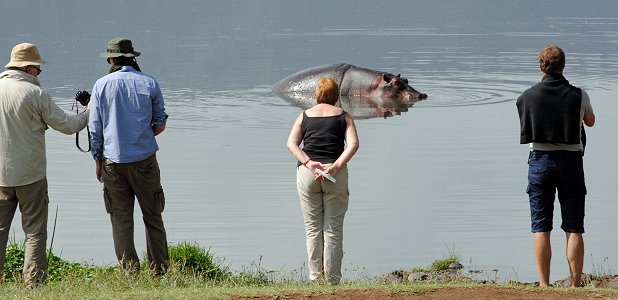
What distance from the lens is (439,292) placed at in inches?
366

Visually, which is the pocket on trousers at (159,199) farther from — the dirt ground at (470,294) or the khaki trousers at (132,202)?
the dirt ground at (470,294)

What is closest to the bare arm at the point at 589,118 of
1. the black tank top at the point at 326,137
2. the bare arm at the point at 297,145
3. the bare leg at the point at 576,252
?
the bare leg at the point at 576,252

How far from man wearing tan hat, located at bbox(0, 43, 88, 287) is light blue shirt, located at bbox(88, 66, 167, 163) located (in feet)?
1.16

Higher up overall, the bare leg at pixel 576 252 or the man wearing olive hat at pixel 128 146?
the man wearing olive hat at pixel 128 146

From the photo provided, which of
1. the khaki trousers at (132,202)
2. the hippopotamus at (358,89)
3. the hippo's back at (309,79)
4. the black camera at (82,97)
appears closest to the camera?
the khaki trousers at (132,202)

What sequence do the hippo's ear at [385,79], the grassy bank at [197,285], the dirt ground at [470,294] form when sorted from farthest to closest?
the hippo's ear at [385,79], the grassy bank at [197,285], the dirt ground at [470,294]

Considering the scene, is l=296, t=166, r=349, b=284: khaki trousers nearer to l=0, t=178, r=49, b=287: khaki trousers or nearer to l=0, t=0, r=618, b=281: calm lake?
l=0, t=0, r=618, b=281: calm lake

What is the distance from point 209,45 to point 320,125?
33.0m

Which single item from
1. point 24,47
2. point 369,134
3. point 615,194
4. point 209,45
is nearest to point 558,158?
point 24,47

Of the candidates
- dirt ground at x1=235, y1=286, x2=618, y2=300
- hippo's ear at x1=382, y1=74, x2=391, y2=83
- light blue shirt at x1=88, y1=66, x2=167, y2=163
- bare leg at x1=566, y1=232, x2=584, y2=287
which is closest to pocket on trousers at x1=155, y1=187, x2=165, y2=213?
light blue shirt at x1=88, y1=66, x2=167, y2=163

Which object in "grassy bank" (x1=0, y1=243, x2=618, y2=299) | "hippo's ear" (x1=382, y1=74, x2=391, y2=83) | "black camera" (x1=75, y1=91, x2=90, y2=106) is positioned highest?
"black camera" (x1=75, y1=91, x2=90, y2=106)

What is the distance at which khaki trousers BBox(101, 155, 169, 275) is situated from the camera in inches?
413

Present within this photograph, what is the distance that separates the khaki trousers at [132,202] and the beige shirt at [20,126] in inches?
26.4

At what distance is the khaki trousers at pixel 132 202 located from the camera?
10500mm
